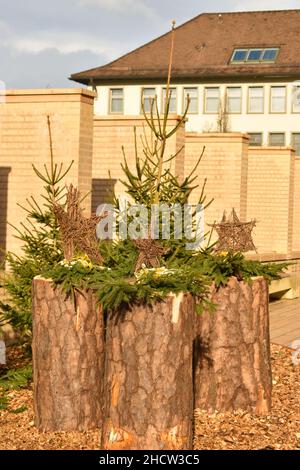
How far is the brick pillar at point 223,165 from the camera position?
20047mm

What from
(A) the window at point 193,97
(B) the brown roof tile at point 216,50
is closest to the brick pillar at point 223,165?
(B) the brown roof tile at point 216,50

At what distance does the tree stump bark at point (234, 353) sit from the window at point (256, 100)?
1765 inches

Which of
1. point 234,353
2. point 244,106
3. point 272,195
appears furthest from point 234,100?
point 234,353

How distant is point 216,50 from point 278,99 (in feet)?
15.2

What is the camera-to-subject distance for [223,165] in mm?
20172

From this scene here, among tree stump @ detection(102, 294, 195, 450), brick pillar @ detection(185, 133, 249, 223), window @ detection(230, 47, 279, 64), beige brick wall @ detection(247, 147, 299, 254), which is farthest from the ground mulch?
window @ detection(230, 47, 279, 64)

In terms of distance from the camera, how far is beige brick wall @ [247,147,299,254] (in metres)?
22.6

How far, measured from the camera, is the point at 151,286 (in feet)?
21.4

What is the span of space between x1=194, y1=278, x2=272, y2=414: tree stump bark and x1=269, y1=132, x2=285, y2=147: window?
4434 centimetres

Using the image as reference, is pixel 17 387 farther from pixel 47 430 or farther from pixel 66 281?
pixel 66 281

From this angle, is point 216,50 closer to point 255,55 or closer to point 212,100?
point 255,55

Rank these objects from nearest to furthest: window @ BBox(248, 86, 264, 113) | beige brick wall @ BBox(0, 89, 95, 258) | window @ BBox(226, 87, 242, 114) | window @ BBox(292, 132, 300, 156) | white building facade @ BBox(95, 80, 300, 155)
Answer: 1. beige brick wall @ BBox(0, 89, 95, 258)
2. white building facade @ BBox(95, 80, 300, 155)
3. window @ BBox(292, 132, 300, 156)
4. window @ BBox(248, 86, 264, 113)
5. window @ BBox(226, 87, 242, 114)

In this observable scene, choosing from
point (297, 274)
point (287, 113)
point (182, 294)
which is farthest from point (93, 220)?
point (287, 113)

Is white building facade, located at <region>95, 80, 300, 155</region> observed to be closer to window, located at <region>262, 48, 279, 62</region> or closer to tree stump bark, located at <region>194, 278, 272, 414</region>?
window, located at <region>262, 48, 279, 62</region>
